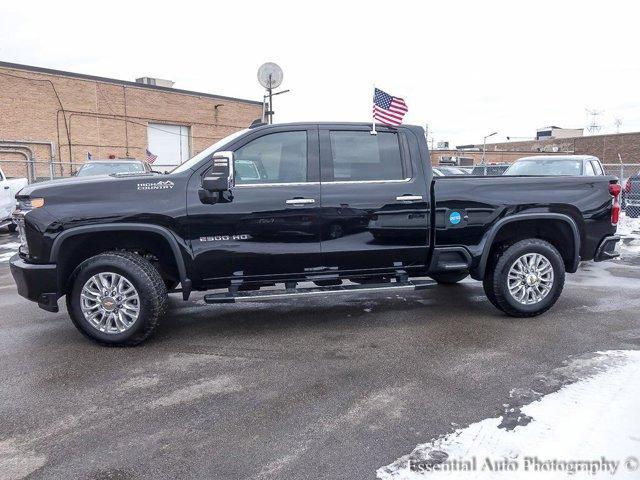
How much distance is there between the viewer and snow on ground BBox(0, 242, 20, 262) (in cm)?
1001

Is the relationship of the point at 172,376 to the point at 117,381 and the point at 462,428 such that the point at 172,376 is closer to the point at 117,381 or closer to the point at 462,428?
the point at 117,381

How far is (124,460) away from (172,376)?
3.92 ft

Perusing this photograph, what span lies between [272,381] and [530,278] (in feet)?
10.1

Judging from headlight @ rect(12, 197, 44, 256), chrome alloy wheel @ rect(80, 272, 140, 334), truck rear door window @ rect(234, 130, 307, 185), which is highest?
truck rear door window @ rect(234, 130, 307, 185)

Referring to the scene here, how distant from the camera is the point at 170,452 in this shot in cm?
305

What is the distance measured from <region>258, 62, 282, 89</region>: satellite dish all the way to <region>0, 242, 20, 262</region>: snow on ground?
258 inches

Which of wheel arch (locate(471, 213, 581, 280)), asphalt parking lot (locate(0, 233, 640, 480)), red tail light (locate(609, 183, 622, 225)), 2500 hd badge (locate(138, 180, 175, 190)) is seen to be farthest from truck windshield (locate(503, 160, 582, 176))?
2500 hd badge (locate(138, 180, 175, 190))

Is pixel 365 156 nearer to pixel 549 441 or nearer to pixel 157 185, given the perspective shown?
pixel 157 185

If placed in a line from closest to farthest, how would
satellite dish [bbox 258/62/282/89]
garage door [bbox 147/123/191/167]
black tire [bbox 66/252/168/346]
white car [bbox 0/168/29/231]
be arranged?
black tire [bbox 66/252/168/346] → white car [bbox 0/168/29/231] → satellite dish [bbox 258/62/282/89] → garage door [bbox 147/123/191/167]

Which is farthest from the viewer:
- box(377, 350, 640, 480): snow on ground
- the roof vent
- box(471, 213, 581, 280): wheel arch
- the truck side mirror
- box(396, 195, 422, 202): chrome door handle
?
the roof vent

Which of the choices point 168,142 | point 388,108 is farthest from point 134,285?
point 168,142

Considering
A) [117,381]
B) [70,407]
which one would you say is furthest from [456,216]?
[70,407]

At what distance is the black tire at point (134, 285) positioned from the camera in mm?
4641

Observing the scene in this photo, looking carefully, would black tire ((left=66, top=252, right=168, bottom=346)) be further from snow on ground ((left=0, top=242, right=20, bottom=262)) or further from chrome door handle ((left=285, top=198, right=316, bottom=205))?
Result: snow on ground ((left=0, top=242, right=20, bottom=262))
